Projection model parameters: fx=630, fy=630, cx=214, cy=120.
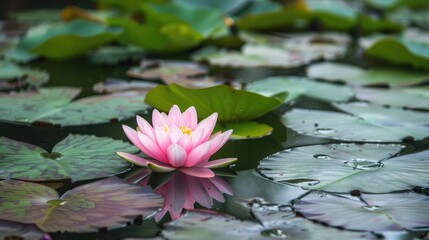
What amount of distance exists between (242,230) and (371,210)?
0.23 metres

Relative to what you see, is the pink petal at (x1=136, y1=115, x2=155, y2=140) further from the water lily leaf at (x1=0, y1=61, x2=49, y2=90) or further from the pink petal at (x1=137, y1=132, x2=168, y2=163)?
the water lily leaf at (x1=0, y1=61, x2=49, y2=90)

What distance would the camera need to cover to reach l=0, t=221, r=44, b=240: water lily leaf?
3.05 ft

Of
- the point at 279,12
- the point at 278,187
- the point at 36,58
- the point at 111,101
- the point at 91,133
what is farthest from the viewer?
the point at 279,12

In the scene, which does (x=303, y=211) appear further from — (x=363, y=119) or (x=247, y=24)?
(x=247, y=24)

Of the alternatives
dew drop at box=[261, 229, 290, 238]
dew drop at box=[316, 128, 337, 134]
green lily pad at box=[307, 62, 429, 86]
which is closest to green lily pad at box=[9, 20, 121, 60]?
green lily pad at box=[307, 62, 429, 86]

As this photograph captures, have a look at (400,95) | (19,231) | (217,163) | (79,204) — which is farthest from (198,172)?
(400,95)

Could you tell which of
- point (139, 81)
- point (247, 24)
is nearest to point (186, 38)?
point (139, 81)

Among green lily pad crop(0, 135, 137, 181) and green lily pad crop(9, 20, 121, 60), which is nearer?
green lily pad crop(0, 135, 137, 181)

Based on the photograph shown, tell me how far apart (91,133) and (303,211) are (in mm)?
624

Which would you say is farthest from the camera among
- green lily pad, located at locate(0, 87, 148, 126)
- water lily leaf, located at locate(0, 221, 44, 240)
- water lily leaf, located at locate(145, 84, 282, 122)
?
green lily pad, located at locate(0, 87, 148, 126)

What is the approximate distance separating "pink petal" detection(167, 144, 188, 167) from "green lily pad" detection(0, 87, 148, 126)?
1.40 feet

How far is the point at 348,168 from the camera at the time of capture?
1.24 metres

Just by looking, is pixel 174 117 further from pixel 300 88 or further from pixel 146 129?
pixel 300 88

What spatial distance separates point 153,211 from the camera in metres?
1.04
